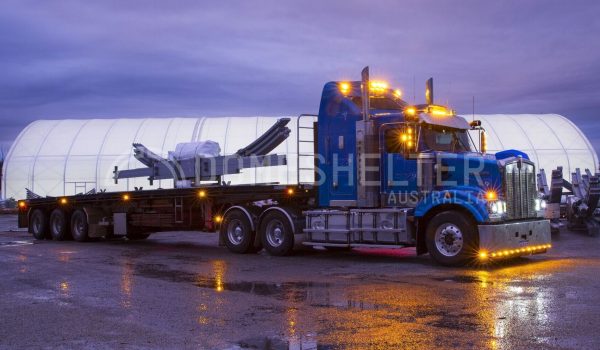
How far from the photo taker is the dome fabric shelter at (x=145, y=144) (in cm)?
4041

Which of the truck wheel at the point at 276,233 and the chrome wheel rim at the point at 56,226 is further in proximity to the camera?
the chrome wheel rim at the point at 56,226

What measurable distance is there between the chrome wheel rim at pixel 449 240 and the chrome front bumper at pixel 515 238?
0.49m

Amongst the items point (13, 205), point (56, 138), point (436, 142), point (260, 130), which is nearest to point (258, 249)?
point (436, 142)

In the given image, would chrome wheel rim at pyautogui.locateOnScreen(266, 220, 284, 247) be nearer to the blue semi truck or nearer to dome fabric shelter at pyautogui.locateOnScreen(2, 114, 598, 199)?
the blue semi truck

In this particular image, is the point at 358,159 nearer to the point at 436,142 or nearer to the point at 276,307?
the point at 436,142

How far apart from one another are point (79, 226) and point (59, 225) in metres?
1.18

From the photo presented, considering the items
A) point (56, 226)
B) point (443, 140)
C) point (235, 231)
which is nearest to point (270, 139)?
point (235, 231)

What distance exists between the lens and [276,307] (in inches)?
342

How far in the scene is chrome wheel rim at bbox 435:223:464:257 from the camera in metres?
12.7

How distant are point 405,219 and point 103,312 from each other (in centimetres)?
702

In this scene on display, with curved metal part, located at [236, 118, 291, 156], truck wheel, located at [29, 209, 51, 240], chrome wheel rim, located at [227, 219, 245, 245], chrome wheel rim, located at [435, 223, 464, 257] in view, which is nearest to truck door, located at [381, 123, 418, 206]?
chrome wheel rim, located at [435, 223, 464, 257]

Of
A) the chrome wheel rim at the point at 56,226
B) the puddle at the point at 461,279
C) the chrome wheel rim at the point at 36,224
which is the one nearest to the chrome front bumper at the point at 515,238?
the puddle at the point at 461,279

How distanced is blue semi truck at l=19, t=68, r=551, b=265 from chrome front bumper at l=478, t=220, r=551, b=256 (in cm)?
2

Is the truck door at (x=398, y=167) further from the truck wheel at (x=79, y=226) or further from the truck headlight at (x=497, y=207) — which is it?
the truck wheel at (x=79, y=226)
